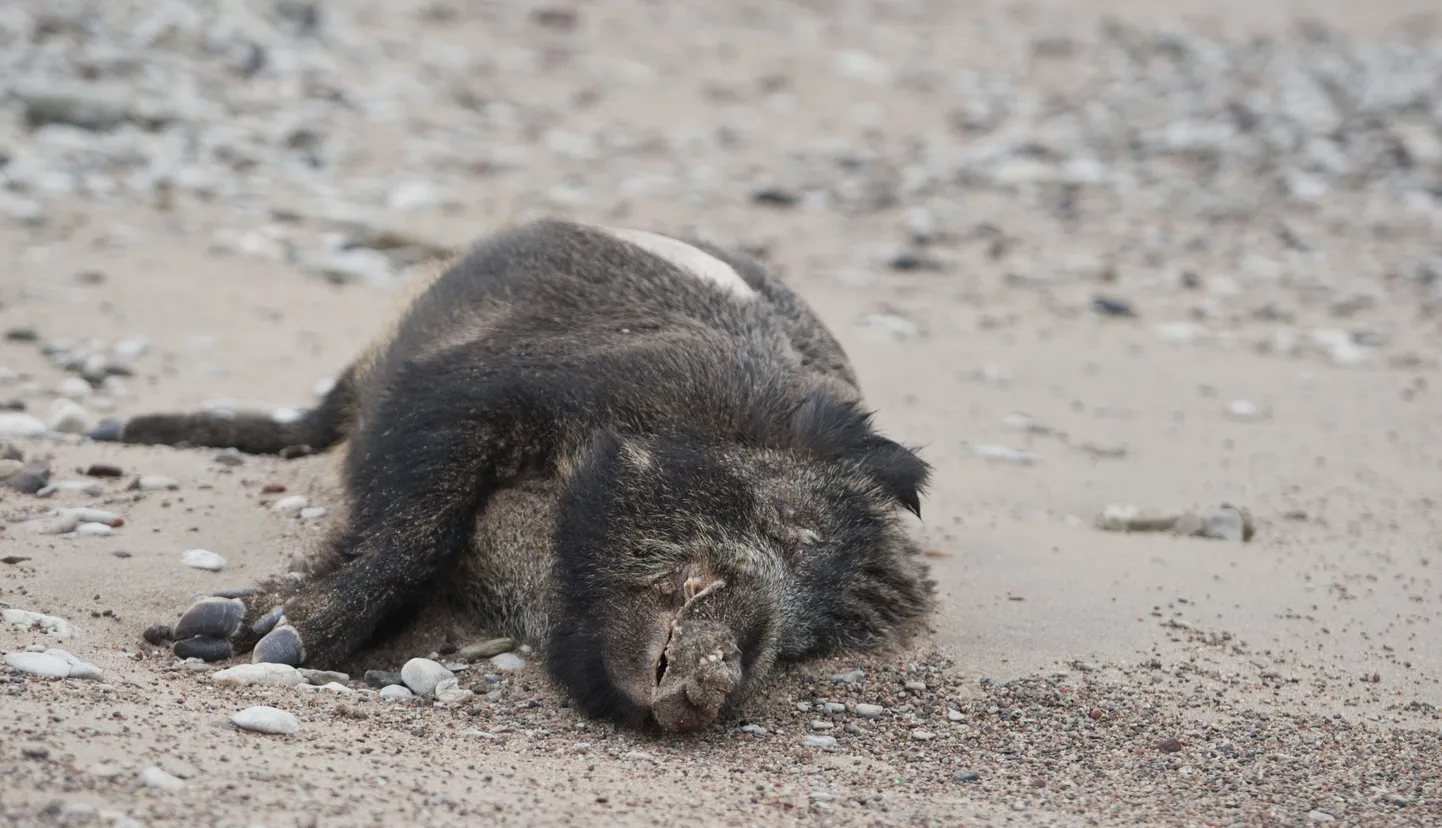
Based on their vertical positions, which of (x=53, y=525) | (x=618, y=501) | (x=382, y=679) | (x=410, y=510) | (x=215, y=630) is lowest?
(x=382, y=679)

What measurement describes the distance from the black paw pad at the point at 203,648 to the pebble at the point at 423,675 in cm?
53

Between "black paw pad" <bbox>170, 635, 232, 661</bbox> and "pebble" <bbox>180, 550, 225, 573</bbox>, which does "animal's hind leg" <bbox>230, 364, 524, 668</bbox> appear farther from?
"pebble" <bbox>180, 550, 225, 573</bbox>

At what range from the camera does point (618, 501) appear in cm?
495

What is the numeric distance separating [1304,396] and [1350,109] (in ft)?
21.7

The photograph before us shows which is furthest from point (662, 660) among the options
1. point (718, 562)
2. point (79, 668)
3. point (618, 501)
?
point (79, 668)

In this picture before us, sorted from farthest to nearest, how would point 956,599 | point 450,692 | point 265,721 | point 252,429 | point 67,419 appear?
point 252,429 → point 67,419 → point 956,599 → point 450,692 → point 265,721

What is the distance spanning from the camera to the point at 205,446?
7.02m

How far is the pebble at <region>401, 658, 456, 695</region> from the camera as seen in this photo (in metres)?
4.97

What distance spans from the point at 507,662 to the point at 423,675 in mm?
301

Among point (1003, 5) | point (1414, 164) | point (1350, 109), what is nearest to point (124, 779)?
point (1414, 164)

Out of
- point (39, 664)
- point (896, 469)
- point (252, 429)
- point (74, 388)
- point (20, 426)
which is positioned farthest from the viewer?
point (74, 388)

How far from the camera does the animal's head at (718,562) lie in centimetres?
458

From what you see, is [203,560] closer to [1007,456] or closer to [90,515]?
[90,515]

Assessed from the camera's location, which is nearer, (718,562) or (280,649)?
(718,562)
